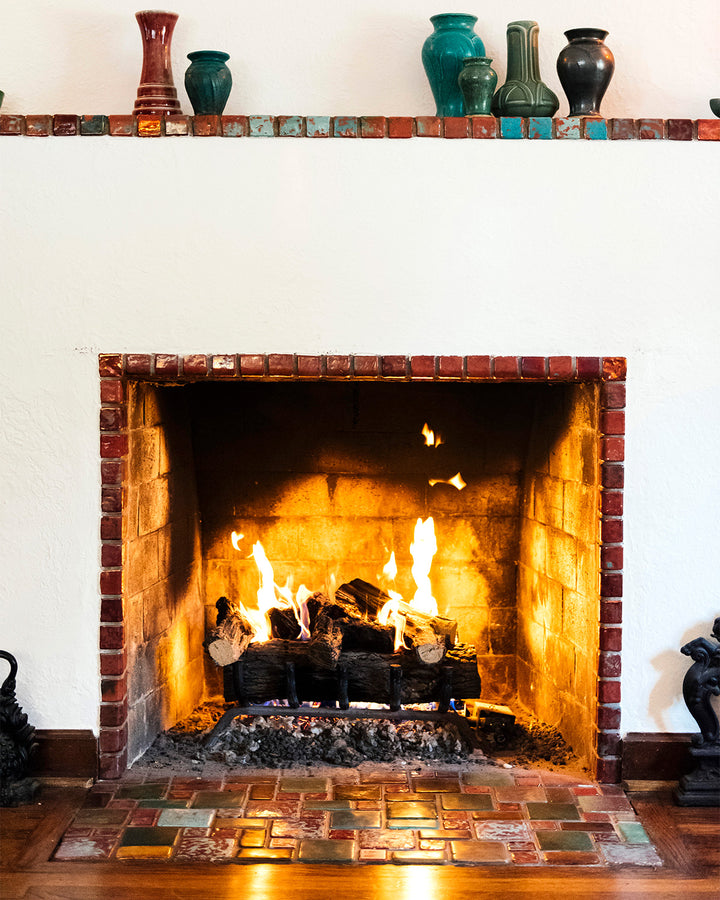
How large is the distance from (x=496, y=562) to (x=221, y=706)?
3.66ft

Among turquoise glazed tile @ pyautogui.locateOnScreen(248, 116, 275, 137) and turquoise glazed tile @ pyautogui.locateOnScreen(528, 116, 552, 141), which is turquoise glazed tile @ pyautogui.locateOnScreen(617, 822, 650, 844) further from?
turquoise glazed tile @ pyautogui.locateOnScreen(248, 116, 275, 137)

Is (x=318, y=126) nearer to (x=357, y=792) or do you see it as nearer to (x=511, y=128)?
(x=511, y=128)

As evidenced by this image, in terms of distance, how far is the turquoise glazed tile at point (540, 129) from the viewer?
2.89 meters

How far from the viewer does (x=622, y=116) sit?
317 centimetres

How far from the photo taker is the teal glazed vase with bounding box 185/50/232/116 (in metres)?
2.97

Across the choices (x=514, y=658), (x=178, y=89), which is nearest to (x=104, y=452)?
(x=178, y=89)

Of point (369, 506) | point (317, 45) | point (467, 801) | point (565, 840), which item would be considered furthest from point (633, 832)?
point (317, 45)

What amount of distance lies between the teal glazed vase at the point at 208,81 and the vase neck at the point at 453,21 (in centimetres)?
62

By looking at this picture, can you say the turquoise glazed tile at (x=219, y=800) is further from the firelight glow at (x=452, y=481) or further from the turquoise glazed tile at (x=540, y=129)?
the turquoise glazed tile at (x=540, y=129)

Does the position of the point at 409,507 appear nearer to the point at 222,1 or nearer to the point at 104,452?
the point at 104,452

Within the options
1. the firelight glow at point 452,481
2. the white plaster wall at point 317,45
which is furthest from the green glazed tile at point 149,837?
the white plaster wall at point 317,45

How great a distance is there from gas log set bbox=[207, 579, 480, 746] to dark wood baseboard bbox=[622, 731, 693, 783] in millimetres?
548

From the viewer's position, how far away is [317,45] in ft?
10.3

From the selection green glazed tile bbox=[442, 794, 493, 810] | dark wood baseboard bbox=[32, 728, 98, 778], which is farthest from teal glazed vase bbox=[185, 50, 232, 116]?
green glazed tile bbox=[442, 794, 493, 810]
